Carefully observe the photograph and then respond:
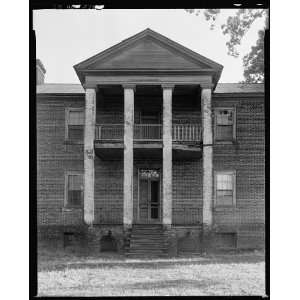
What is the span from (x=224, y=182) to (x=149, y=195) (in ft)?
8.09

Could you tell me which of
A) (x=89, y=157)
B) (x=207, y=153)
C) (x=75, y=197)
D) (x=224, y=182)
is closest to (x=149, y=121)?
(x=207, y=153)

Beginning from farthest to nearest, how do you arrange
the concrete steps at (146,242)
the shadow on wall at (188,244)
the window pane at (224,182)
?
the window pane at (224,182), the shadow on wall at (188,244), the concrete steps at (146,242)

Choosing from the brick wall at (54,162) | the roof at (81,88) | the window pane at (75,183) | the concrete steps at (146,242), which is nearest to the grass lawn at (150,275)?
the concrete steps at (146,242)

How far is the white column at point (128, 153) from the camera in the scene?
2308 cm

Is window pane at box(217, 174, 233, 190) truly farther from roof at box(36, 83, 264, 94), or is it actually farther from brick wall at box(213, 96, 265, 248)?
roof at box(36, 83, 264, 94)

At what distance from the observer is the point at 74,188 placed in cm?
2284

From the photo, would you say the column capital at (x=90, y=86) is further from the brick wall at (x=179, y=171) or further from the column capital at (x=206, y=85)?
the column capital at (x=206, y=85)

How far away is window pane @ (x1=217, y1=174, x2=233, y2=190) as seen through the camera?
23438mm

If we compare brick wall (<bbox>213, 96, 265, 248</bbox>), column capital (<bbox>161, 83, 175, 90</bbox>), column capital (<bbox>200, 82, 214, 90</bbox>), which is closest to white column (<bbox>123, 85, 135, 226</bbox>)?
column capital (<bbox>161, 83, 175, 90</bbox>)

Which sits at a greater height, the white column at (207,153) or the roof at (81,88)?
the roof at (81,88)

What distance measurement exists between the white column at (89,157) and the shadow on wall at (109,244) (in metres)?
0.75

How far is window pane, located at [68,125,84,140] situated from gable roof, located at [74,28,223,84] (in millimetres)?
1368

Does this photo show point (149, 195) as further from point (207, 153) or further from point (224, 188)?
point (224, 188)
